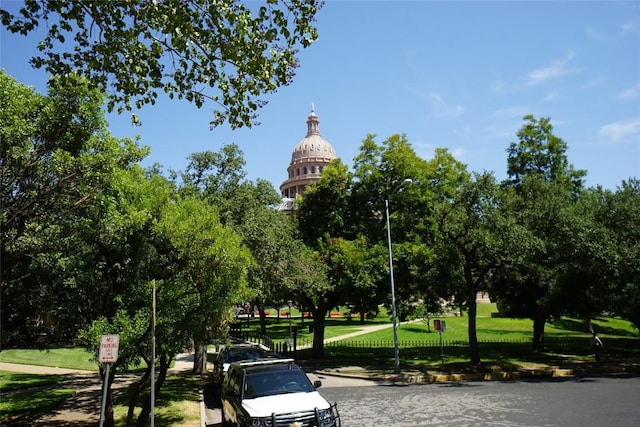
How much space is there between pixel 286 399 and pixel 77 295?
5.27 m

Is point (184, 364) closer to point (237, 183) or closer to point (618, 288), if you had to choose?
point (237, 183)

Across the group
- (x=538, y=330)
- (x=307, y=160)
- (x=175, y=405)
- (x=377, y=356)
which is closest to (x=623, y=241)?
(x=538, y=330)

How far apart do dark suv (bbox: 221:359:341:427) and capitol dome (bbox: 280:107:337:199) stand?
107 metres

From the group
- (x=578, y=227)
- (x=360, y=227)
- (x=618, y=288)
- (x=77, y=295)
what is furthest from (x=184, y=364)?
(x=618, y=288)

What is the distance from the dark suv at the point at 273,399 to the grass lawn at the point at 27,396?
19.7 ft

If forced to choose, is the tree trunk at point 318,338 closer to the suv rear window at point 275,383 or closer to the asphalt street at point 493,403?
the asphalt street at point 493,403

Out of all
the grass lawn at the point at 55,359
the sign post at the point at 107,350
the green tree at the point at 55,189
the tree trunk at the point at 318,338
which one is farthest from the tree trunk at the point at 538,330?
the sign post at the point at 107,350

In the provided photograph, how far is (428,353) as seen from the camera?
27859 millimetres

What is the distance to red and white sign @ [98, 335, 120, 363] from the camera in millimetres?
8051

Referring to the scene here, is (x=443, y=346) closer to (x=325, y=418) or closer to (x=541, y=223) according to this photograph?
(x=541, y=223)

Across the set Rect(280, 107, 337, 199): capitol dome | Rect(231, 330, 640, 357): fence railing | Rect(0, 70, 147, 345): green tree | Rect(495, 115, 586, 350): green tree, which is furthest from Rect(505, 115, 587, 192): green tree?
Rect(280, 107, 337, 199): capitol dome

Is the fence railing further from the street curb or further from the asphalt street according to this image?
the asphalt street

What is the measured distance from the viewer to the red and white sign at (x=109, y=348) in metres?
8.05

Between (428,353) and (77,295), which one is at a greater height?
(77,295)
